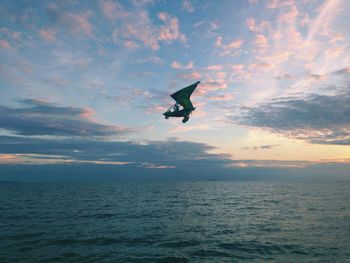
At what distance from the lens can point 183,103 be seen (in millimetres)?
30188

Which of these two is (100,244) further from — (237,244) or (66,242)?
(237,244)

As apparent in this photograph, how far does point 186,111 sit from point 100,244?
61.4 feet

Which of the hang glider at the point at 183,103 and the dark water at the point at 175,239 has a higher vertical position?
the hang glider at the point at 183,103

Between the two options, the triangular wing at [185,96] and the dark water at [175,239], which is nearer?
the dark water at [175,239]

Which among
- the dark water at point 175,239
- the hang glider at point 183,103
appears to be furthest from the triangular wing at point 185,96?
the dark water at point 175,239

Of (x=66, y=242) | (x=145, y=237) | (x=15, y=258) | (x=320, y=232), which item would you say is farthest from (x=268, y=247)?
(x=15, y=258)

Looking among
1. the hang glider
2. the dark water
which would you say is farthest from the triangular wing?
the dark water

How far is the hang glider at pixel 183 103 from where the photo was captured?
29.4 metres

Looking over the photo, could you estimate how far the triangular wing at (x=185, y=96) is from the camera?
29297mm

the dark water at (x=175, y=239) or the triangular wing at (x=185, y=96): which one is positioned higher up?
the triangular wing at (x=185, y=96)

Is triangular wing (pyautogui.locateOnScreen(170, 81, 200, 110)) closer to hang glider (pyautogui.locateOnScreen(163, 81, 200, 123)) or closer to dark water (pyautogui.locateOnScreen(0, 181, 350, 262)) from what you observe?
hang glider (pyautogui.locateOnScreen(163, 81, 200, 123))

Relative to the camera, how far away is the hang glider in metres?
29.4

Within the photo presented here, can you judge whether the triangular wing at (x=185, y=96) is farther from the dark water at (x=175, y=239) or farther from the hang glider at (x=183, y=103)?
the dark water at (x=175, y=239)

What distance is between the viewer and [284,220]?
4956 centimetres
